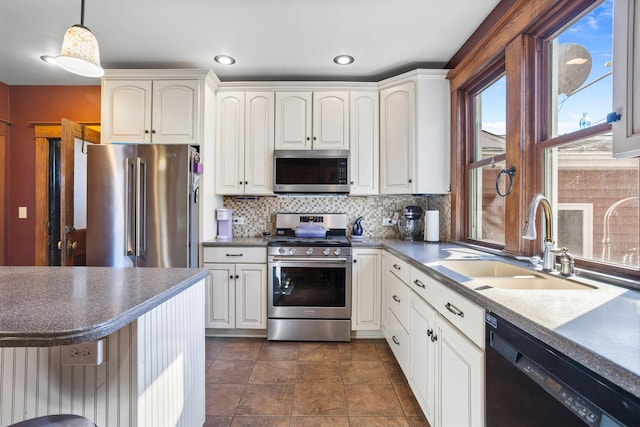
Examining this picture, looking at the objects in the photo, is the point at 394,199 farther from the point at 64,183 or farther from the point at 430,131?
the point at 64,183

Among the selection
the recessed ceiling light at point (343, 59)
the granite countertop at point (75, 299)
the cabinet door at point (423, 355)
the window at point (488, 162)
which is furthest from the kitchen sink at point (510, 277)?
the recessed ceiling light at point (343, 59)

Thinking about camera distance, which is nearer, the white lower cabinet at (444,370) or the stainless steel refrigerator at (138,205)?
the white lower cabinet at (444,370)

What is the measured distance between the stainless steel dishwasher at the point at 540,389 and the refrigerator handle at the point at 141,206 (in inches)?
98.2

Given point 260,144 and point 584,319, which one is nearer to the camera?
point 584,319

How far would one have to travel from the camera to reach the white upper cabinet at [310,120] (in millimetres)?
2928

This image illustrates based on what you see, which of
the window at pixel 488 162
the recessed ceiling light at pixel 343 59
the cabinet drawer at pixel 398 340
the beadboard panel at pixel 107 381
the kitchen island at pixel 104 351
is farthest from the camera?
the recessed ceiling light at pixel 343 59

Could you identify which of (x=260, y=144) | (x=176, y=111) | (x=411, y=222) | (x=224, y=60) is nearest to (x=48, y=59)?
(x=176, y=111)

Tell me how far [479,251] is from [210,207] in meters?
2.35

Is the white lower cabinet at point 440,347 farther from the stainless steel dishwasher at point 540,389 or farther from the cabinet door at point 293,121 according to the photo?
the cabinet door at point 293,121

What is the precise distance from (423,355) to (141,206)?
7.71 ft

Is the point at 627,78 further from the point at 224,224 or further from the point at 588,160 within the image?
the point at 224,224

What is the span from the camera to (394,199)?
320cm

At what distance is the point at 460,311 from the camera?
4.00 feet

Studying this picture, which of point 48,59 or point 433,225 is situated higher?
point 48,59
